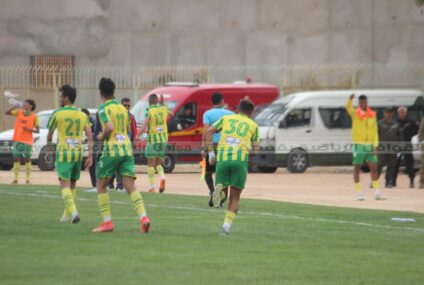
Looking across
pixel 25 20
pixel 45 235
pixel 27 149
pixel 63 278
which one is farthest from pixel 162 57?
pixel 63 278

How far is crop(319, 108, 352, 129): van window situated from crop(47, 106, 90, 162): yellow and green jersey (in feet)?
65.3

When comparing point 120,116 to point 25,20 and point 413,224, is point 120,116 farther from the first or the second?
point 25,20

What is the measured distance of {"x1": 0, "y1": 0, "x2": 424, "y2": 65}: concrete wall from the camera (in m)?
47.4

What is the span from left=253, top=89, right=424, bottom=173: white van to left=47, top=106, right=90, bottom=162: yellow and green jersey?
18.5 m

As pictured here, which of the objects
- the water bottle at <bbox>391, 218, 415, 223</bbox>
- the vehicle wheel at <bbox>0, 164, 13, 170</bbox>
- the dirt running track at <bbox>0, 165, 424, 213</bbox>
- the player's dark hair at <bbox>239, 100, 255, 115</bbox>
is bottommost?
the water bottle at <bbox>391, 218, 415, 223</bbox>

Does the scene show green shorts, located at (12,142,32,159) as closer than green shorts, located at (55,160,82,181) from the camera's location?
No

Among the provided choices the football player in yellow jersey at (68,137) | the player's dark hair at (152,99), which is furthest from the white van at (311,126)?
the football player in yellow jersey at (68,137)

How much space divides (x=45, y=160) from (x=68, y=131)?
17.8 metres

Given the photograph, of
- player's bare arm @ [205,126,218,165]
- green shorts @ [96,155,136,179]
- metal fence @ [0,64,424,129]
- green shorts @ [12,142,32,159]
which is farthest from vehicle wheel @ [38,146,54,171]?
green shorts @ [96,155,136,179]

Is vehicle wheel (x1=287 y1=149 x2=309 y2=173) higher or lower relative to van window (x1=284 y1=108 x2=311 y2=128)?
lower

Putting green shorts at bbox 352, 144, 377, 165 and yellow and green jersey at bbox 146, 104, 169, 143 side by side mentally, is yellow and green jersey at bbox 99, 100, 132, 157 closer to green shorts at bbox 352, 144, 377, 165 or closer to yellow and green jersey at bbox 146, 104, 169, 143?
green shorts at bbox 352, 144, 377, 165

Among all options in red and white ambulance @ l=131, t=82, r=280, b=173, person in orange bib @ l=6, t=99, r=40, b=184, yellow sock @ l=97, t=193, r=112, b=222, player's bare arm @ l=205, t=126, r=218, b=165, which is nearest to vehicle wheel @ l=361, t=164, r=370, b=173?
red and white ambulance @ l=131, t=82, r=280, b=173

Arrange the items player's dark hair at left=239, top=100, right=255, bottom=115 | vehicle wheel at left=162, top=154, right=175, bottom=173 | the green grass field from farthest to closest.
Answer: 1. vehicle wheel at left=162, top=154, right=175, bottom=173
2. player's dark hair at left=239, top=100, right=255, bottom=115
3. the green grass field

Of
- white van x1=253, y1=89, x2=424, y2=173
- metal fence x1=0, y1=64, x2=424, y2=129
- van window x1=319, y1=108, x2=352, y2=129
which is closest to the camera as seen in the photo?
white van x1=253, y1=89, x2=424, y2=173
